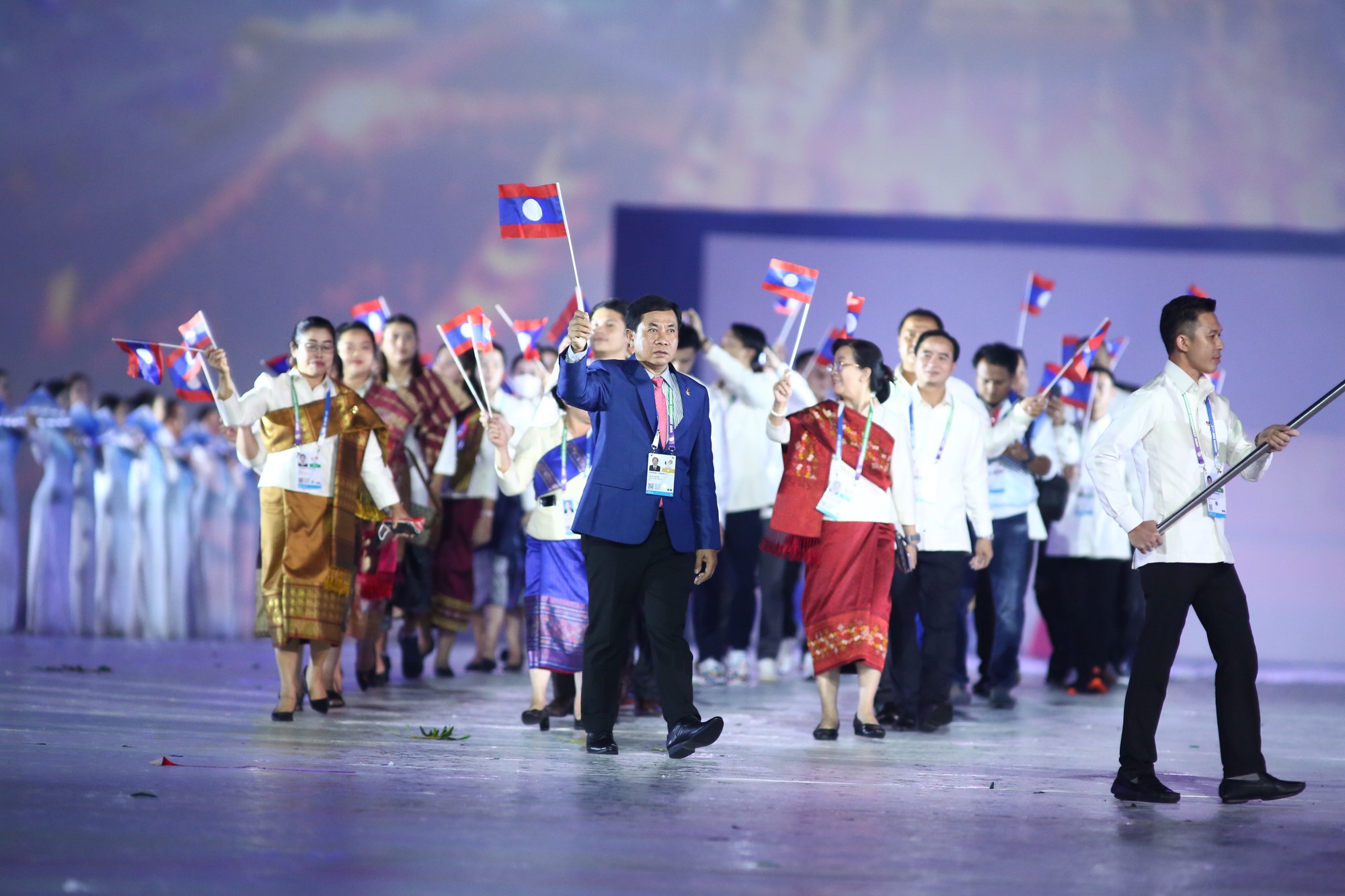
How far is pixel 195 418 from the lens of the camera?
9422 mm

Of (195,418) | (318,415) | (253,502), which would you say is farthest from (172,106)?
(318,415)

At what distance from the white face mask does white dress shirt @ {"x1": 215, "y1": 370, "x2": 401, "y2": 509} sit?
2.36 metres

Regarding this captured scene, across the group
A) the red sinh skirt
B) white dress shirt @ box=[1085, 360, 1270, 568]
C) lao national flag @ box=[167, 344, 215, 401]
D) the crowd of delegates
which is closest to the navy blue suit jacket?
the crowd of delegates

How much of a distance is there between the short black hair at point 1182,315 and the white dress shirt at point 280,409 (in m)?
2.66

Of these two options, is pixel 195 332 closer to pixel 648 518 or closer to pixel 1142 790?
pixel 648 518

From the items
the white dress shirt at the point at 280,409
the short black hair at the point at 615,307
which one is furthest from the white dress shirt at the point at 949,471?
the white dress shirt at the point at 280,409

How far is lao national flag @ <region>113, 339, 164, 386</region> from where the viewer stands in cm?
542

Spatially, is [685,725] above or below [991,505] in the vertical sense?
below

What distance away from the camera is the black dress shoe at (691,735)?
163 inches

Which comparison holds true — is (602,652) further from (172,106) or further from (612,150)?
(172,106)

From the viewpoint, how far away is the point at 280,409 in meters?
5.05

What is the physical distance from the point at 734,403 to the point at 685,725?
350 centimetres

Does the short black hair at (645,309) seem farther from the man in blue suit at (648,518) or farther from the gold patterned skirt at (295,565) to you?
the gold patterned skirt at (295,565)

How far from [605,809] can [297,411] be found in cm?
226
